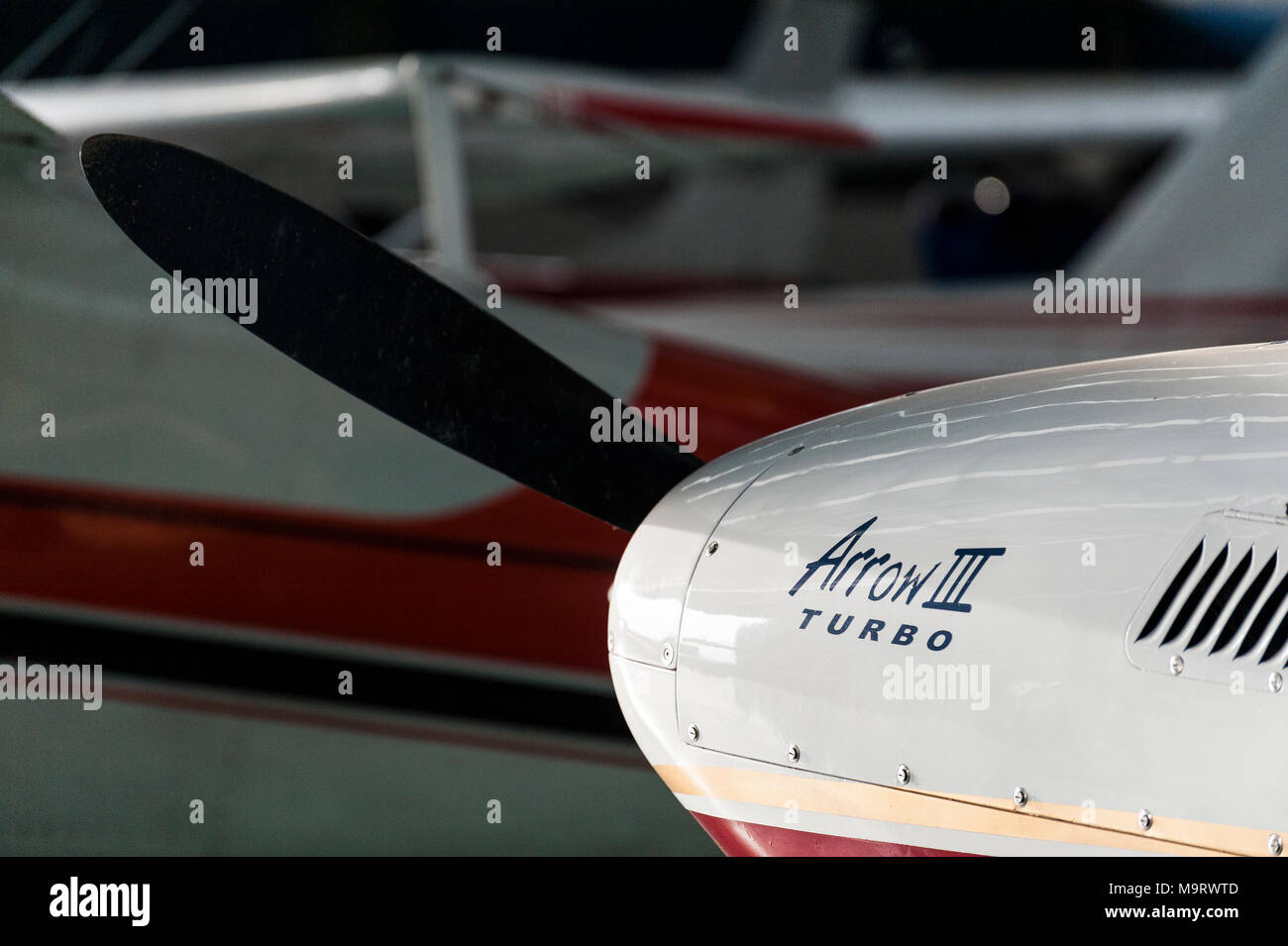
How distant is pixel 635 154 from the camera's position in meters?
6.47

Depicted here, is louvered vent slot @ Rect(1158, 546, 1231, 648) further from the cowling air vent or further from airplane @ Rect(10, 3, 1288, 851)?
airplane @ Rect(10, 3, 1288, 851)

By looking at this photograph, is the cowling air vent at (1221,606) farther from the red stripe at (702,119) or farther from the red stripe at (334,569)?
the red stripe at (702,119)

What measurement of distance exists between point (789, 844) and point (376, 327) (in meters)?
0.84

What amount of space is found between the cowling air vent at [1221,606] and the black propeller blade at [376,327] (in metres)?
0.74

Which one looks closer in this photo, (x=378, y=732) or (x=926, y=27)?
(x=378, y=732)

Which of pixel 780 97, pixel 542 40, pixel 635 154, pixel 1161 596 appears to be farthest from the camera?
pixel 542 40

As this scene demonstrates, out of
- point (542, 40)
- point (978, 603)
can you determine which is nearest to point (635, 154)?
point (978, 603)

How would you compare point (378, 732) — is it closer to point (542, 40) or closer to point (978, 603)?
point (978, 603)

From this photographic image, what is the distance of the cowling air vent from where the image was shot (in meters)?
1.39

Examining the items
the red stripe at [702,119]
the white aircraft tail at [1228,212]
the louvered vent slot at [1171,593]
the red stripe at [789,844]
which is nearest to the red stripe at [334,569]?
the red stripe at [789,844]

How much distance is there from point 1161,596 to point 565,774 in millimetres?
1928

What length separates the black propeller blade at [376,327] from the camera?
1.77 m

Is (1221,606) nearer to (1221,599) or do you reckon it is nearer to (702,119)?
(1221,599)

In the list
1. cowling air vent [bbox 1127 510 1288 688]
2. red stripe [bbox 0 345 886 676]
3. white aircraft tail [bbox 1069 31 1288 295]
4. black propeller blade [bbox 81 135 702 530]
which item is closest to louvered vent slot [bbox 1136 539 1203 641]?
cowling air vent [bbox 1127 510 1288 688]
